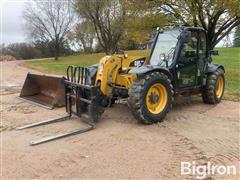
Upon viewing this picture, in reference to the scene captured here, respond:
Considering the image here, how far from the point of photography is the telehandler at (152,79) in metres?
5.28

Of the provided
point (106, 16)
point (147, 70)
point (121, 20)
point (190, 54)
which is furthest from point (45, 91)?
point (106, 16)

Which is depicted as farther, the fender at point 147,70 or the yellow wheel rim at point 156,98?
the yellow wheel rim at point 156,98

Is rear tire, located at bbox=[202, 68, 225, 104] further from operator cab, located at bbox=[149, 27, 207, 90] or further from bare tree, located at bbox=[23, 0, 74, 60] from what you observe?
bare tree, located at bbox=[23, 0, 74, 60]

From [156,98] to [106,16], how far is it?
19509 millimetres

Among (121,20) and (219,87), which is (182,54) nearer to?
(219,87)

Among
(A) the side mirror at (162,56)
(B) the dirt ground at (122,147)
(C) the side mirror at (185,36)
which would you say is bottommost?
(B) the dirt ground at (122,147)

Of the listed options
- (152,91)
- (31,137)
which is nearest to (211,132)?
(152,91)

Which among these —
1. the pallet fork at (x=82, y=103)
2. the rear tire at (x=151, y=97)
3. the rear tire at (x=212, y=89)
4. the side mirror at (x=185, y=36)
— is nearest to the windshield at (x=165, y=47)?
the side mirror at (x=185, y=36)

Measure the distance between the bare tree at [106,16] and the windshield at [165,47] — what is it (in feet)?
52.9

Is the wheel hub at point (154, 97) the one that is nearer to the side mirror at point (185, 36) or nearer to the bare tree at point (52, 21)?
the side mirror at point (185, 36)

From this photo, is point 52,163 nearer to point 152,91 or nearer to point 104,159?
point 104,159

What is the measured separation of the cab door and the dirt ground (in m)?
0.70

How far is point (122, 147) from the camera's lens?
423 centimetres

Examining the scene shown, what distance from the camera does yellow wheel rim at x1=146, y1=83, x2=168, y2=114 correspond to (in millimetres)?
5387
